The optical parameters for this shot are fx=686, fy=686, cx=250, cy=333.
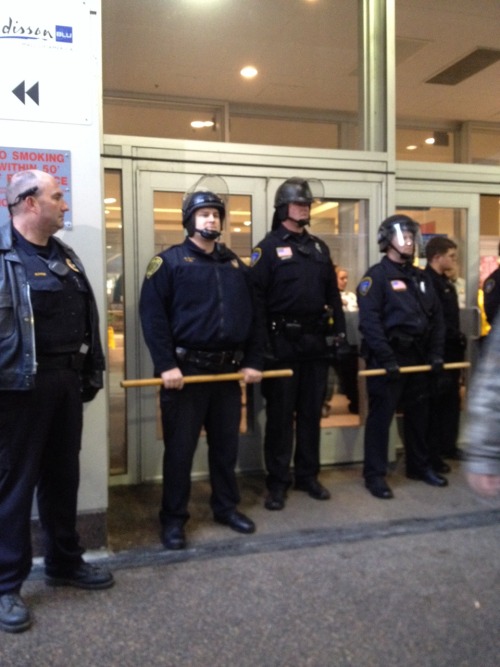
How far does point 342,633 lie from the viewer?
2.71m

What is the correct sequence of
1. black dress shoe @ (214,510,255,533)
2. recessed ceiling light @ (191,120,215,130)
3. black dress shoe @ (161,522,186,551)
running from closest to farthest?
1. black dress shoe @ (161,522,186,551)
2. black dress shoe @ (214,510,255,533)
3. recessed ceiling light @ (191,120,215,130)

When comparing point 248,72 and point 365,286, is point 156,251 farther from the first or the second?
point 248,72

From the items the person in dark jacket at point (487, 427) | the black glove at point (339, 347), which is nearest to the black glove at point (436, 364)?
the black glove at point (339, 347)

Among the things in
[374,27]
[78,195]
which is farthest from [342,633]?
[374,27]

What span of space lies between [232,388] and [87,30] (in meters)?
1.95

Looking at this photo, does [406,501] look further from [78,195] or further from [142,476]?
[78,195]

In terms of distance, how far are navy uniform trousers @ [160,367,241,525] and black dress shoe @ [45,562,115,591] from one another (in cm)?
55

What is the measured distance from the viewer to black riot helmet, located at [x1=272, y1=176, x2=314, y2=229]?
13.5ft

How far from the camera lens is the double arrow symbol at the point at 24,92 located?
3.17m

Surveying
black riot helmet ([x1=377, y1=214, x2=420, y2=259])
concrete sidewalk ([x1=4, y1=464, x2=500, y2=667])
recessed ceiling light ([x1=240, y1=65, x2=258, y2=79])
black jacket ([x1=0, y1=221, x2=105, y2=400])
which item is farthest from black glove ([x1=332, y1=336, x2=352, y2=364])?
recessed ceiling light ([x1=240, y1=65, x2=258, y2=79])

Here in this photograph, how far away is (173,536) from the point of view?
3518 millimetres

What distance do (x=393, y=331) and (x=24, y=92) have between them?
8.35 ft

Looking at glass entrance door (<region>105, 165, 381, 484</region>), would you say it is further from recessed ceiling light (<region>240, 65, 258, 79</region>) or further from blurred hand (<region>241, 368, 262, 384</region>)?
recessed ceiling light (<region>240, 65, 258, 79</region>)

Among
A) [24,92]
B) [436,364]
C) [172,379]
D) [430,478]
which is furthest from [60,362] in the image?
[430,478]
